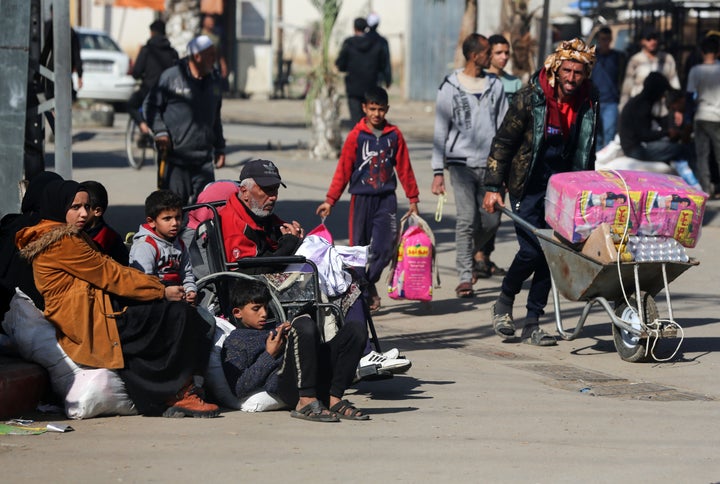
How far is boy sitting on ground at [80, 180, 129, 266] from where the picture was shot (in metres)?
7.05

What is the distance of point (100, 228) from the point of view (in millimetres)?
7180

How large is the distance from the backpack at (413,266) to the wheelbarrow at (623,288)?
1.45m

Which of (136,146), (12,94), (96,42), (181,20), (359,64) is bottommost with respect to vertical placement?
(136,146)

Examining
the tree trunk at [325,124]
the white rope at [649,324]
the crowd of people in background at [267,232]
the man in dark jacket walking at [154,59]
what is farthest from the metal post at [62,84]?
the tree trunk at [325,124]

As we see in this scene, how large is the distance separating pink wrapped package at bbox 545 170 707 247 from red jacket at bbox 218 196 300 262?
181 centimetres

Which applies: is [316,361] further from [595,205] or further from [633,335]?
[633,335]

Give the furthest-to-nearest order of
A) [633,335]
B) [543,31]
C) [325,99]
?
[325,99] → [543,31] → [633,335]

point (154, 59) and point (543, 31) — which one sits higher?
point (543, 31)

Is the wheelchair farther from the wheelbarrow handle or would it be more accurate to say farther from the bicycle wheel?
the bicycle wheel

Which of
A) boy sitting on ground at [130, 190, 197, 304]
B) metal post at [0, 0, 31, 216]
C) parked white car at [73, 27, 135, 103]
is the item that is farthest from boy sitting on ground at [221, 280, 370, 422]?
parked white car at [73, 27, 135, 103]

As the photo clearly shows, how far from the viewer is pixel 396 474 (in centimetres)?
580

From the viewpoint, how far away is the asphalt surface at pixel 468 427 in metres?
5.86

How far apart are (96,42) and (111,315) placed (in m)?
24.0

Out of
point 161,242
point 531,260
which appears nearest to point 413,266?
point 531,260
